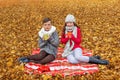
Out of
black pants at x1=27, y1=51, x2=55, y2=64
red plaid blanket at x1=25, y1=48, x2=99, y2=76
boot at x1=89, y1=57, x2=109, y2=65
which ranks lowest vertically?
red plaid blanket at x1=25, y1=48, x2=99, y2=76

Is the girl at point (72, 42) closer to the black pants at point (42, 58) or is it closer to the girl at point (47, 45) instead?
the girl at point (47, 45)

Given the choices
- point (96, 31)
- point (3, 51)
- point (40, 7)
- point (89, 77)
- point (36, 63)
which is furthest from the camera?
point (40, 7)

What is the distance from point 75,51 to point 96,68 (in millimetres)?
924

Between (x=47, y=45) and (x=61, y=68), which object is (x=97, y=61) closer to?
(x=61, y=68)

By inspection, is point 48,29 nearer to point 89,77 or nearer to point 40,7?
point 89,77

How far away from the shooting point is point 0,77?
8859 mm

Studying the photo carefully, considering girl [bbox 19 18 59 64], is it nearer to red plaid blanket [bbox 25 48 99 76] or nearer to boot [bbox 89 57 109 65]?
red plaid blanket [bbox 25 48 99 76]

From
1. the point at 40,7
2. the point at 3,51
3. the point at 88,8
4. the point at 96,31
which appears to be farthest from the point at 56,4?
the point at 3,51

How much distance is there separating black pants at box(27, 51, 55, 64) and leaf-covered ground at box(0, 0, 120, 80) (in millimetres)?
385

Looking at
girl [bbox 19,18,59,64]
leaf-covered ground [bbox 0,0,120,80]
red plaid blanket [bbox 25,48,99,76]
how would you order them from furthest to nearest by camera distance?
1. girl [bbox 19,18,59,64]
2. leaf-covered ground [bbox 0,0,120,80]
3. red plaid blanket [bbox 25,48,99,76]

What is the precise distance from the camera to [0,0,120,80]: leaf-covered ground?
9.09 m

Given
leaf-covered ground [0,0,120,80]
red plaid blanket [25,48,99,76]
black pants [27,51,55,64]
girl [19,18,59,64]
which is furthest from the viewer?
girl [19,18,59,64]

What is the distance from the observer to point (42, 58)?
31.5 ft

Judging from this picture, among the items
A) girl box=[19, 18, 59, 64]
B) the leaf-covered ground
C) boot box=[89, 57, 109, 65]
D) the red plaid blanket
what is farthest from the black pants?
boot box=[89, 57, 109, 65]
